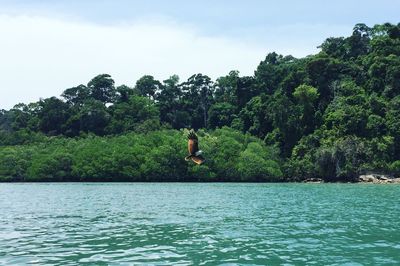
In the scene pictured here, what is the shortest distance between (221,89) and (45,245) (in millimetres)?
118486

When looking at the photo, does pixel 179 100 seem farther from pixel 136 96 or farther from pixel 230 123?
pixel 230 123

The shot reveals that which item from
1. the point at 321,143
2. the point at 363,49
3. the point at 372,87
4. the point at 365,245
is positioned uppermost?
the point at 363,49

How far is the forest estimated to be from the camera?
3460 inches

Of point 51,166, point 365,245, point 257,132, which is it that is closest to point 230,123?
point 257,132

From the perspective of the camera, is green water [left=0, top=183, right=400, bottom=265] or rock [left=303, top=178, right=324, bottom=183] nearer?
green water [left=0, top=183, right=400, bottom=265]

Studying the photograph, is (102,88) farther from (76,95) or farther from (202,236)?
(202,236)

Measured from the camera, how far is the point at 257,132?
4284 inches

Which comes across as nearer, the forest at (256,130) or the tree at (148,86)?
the forest at (256,130)

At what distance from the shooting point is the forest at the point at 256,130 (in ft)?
288

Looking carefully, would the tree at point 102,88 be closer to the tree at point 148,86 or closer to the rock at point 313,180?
the tree at point 148,86

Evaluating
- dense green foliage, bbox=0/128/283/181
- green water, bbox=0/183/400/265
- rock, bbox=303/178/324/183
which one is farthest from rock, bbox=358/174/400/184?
green water, bbox=0/183/400/265

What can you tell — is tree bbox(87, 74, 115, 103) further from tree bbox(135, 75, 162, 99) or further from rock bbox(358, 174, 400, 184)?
rock bbox(358, 174, 400, 184)

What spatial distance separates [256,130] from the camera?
10831cm

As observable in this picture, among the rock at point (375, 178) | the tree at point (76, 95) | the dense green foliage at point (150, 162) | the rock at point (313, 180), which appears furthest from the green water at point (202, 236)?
the tree at point (76, 95)
